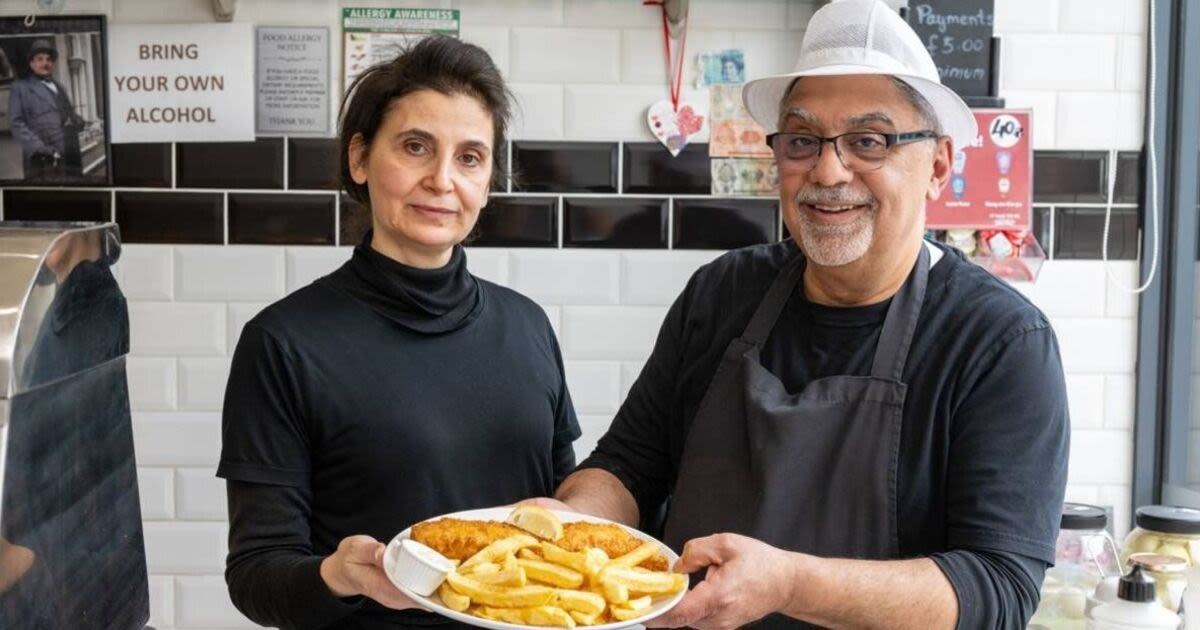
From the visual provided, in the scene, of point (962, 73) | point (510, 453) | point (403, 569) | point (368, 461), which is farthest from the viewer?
point (962, 73)

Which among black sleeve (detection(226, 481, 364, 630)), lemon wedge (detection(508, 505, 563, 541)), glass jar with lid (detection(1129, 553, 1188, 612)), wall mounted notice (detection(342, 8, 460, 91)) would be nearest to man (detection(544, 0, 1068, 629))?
lemon wedge (detection(508, 505, 563, 541))

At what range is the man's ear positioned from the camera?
5.54 ft

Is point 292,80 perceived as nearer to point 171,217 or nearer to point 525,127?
point 171,217

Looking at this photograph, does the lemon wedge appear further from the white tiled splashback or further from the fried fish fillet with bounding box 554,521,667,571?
the white tiled splashback

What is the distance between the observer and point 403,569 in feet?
4.43

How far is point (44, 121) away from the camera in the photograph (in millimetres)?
2666

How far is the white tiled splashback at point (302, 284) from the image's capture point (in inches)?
106

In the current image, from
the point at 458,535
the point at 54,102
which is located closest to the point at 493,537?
the point at 458,535

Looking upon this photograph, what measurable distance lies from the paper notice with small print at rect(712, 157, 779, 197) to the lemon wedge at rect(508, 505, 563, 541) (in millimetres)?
1354

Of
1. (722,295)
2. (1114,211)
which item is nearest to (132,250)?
(722,295)

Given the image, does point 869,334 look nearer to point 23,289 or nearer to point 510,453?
point 510,453

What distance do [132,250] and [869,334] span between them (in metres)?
1.68

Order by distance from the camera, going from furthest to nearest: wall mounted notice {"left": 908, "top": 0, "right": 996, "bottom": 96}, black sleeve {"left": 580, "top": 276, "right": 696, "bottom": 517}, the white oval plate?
wall mounted notice {"left": 908, "top": 0, "right": 996, "bottom": 96} < black sleeve {"left": 580, "top": 276, "right": 696, "bottom": 517} < the white oval plate

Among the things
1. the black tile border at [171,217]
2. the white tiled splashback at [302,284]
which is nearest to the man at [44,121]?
the black tile border at [171,217]
